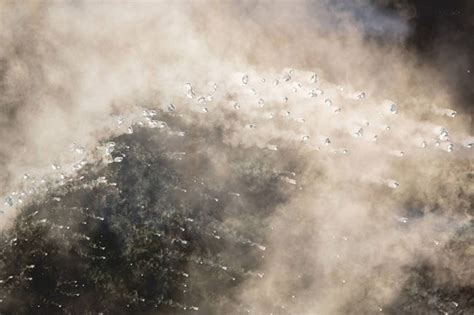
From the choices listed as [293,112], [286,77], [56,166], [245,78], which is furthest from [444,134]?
[56,166]

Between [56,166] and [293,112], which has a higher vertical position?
[293,112]

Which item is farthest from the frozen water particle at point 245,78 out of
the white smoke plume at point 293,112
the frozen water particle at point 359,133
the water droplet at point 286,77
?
the frozen water particle at point 359,133

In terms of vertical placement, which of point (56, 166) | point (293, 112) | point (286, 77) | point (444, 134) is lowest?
point (444, 134)

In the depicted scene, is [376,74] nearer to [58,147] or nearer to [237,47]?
[237,47]

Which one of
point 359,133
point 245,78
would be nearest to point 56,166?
point 245,78

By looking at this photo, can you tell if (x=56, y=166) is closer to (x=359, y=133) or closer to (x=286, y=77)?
(x=286, y=77)

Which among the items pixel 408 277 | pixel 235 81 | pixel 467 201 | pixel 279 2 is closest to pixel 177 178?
pixel 235 81

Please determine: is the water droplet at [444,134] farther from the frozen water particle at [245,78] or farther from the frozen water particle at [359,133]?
the frozen water particle at [245,78]

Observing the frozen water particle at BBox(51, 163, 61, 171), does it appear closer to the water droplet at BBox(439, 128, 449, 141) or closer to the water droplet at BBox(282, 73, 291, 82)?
the water droplet at BBox(282, 73, 291, 82)

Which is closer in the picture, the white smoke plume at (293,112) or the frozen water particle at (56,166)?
the white smoke plume at (293,112)

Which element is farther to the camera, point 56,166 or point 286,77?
point 56,166

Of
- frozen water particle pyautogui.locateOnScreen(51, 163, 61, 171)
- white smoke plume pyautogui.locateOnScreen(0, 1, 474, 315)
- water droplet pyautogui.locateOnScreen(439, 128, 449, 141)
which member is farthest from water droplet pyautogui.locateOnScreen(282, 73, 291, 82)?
frozen water particle pyautogui.locateOnScreen(51, 163, 61, 171)

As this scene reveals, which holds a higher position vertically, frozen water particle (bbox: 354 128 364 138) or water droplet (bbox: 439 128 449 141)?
frozen water particle (bbox: 354 128 364 138)
